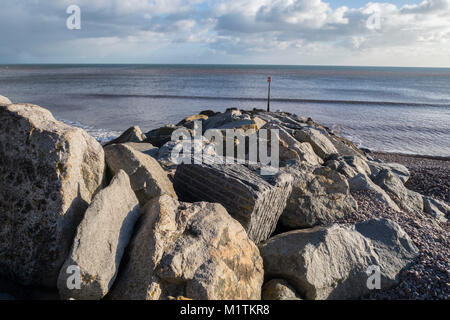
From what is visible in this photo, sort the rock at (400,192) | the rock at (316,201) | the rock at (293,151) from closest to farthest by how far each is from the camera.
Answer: the rock at (316,201) < the rock at (400,192) < the rock at (293,151)

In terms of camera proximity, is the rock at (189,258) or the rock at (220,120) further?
the rock at (220,120)

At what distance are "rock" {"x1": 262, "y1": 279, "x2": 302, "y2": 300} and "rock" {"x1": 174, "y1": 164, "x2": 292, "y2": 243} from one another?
667 millimetres

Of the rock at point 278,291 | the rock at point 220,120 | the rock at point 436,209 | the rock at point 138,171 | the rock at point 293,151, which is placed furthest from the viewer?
the rock at point 220,120

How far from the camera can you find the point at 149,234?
2754 mm

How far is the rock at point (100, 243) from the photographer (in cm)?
242

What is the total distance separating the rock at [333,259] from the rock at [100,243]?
153 centimetres

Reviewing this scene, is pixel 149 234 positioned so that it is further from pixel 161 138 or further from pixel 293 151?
pixel 161 138

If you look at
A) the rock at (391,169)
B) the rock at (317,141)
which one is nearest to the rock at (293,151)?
the rock at (317,141)

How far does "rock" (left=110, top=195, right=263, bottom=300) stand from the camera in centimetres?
257

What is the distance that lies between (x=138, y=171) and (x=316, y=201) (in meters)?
2.51

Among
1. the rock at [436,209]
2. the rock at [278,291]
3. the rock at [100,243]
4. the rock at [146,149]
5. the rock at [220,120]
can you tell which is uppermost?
the rock at [220,120]

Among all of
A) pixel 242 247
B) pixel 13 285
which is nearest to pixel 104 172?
pixel 13 285

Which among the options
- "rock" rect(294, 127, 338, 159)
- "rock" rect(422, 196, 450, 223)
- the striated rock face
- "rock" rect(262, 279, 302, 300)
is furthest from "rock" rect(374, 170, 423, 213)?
the striated rock face

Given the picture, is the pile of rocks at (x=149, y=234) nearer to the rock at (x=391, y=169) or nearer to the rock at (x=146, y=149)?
the rock at (x=146, y=149)
